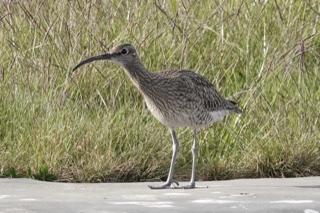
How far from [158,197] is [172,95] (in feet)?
4.72

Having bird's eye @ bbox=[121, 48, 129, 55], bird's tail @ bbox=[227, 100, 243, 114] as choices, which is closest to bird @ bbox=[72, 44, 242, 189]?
bird's eye @ bbox=[121, 48, 129, 55]

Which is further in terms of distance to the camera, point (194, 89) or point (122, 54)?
point (194, 89)

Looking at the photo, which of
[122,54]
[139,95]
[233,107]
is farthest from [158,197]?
[139,95]

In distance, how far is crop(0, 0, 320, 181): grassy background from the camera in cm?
809

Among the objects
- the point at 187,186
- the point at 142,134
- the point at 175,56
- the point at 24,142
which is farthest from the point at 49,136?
the point at 175,56

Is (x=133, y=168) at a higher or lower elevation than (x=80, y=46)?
lower

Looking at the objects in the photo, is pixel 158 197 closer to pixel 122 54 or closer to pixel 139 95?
pixel 122 54

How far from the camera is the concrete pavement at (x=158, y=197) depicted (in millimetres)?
5754

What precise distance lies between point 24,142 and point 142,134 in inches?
37.2

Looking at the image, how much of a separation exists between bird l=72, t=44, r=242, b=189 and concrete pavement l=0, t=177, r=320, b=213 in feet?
1.58

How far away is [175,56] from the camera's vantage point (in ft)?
31.2

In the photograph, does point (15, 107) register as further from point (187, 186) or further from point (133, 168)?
point (187, 186)

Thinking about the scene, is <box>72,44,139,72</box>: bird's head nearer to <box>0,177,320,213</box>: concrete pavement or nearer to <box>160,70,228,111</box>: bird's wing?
<box>160,70,228,111</box>: bird's wing

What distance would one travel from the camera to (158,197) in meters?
6.38
